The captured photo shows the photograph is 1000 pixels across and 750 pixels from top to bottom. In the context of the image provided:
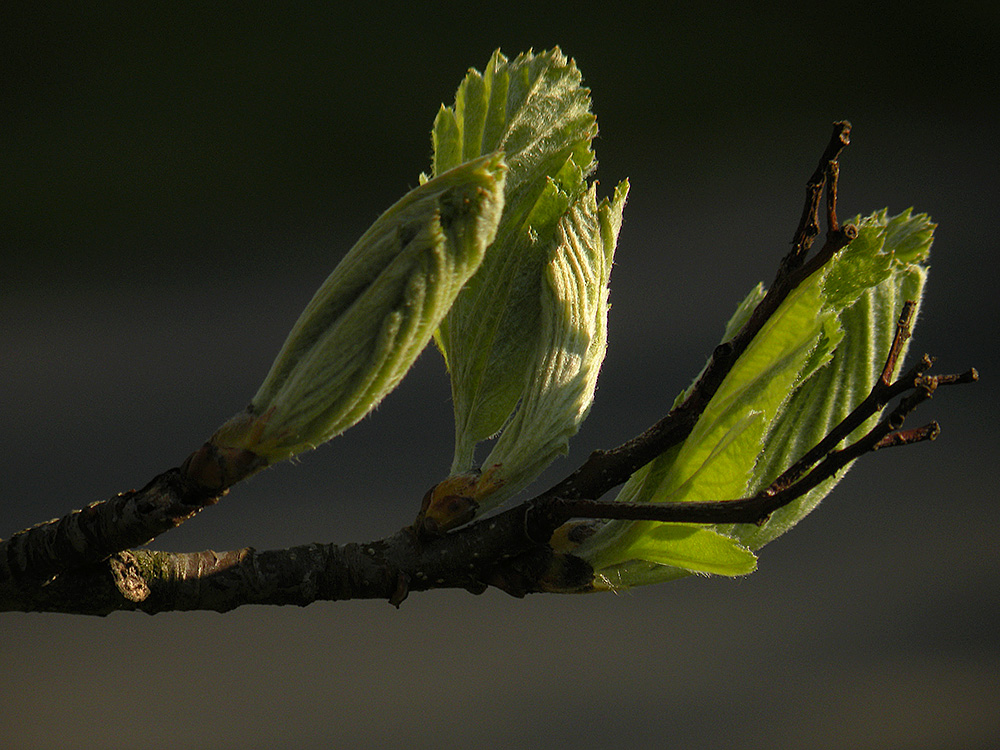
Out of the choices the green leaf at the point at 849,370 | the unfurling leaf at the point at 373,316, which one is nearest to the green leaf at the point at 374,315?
the unfurling leaf at the point at 373,316

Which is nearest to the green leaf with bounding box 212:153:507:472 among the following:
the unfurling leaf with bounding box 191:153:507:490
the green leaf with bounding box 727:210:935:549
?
the unfurling leaf with bounding box 191:153:507:490

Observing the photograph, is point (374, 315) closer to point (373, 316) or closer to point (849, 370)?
point (373, 316)

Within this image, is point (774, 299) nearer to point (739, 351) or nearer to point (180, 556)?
point (739, 351)

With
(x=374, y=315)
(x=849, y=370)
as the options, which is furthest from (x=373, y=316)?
(x=849, y=370)

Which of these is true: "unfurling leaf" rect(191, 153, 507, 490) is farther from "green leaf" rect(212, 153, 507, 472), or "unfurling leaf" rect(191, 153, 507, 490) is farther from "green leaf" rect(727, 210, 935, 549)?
"green leaf" rect(727, 210, 935, 549)

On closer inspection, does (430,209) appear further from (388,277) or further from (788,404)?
(788,404)

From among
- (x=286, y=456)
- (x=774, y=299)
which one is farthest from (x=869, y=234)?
(x=286, y=456)
